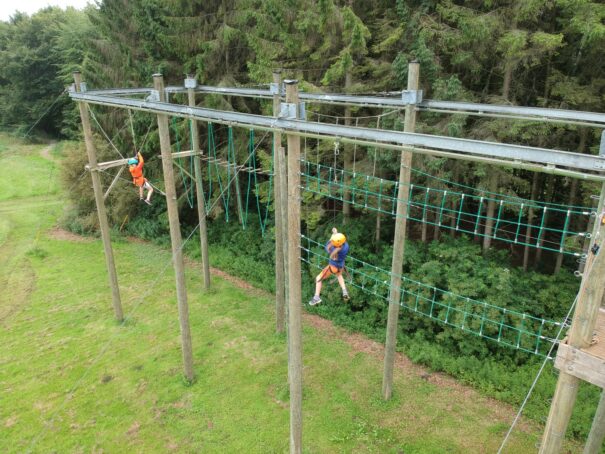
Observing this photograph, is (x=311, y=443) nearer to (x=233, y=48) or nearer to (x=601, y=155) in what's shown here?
(x=601, y=155)

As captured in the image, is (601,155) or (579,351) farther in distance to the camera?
(579,351)

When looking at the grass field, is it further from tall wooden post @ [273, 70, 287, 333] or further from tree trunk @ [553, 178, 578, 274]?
tree trunk @ [553, 178, 578, 274]

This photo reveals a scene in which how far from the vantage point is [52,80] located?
3209 centimetres

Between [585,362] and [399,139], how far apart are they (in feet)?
7.98

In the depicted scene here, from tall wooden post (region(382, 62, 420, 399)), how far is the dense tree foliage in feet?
5.08

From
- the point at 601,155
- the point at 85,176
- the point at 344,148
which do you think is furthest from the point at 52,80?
the point at 601,155

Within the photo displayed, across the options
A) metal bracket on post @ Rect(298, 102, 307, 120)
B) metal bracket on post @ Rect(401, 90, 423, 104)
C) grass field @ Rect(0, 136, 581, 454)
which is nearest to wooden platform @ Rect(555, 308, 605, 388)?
metal bracket on post @ Rect(298, 102, 307, 120)

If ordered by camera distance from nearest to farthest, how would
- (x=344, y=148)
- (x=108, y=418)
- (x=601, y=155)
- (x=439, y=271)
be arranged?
(x=601, y=155) → (x=108, y=418) → (x=439, y=271) → (x=344, y=148)

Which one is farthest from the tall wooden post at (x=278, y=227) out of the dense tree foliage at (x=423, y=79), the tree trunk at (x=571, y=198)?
the tree trunk at (x=571, y=198)

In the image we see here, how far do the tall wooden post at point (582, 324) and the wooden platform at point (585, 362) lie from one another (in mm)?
51

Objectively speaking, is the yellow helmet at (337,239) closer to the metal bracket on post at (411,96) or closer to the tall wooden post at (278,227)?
the metal bracket on post at (411,96)

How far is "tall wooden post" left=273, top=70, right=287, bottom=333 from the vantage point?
28.4 feet

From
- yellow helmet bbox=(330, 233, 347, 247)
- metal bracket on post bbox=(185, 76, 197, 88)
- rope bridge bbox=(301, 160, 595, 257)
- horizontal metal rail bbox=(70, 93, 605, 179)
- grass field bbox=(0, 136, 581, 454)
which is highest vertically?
metal bracket on post bbox=(185, 76, 197, 88)

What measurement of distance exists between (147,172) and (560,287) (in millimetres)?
13485
